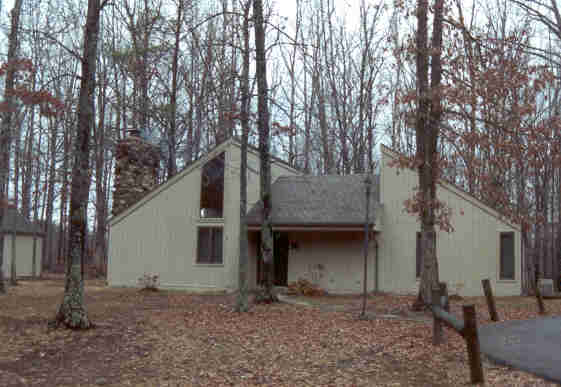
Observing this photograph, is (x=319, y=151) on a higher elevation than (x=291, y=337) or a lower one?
higher

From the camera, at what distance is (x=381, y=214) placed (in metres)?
18.5

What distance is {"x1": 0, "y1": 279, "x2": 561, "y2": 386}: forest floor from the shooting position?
7.53 metres

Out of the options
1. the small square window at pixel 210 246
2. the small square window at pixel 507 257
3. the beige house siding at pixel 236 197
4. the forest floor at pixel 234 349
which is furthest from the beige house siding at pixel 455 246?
the small square window at pixel 210 246

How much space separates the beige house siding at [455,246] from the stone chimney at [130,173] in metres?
9.05

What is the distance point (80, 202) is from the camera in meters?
10.3

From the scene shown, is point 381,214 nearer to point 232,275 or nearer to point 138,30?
point 232,275

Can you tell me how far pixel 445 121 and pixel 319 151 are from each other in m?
15.8

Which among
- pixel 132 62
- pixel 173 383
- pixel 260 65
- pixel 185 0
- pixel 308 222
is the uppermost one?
pixel 185 0

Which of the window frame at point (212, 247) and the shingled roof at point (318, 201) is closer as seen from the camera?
the shingled roof at point (318, 201)

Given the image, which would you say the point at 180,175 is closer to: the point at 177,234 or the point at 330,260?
the point at 177,234

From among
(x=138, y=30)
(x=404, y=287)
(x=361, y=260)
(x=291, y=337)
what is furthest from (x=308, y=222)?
(x=138, y=30)

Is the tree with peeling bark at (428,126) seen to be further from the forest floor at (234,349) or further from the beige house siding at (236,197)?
the beige house siding at (236,197)

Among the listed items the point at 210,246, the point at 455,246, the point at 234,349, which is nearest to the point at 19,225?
the point at 210,246

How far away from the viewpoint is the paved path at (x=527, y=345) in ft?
24.6
